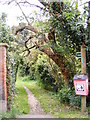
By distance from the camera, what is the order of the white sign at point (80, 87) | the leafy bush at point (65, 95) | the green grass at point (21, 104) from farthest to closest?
the leafy bush at point (65, 95), the green grass at point (21, 104), the white sign at point (80, 87)

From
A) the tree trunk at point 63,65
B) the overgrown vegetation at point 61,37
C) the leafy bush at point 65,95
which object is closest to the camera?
the overgrown vegetation at point 61,37

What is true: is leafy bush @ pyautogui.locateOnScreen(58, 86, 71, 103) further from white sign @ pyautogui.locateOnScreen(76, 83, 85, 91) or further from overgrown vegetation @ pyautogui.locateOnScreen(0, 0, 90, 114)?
white sign @ pyautogui.locateOnScreen(76, 83, 85, 91)

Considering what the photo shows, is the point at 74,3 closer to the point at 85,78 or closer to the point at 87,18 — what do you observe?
the point at 87,18

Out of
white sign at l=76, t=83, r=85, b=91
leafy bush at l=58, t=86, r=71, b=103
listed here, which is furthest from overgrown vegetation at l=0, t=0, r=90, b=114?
white sign at l=76, t=83, r=85, b=91

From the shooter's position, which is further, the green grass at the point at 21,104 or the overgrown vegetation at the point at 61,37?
the green grass at the point at 21,104

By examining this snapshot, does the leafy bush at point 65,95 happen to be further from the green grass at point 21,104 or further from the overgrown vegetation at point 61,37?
the green grass at point 21,104

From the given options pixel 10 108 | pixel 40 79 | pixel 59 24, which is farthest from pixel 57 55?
pixel 40 79

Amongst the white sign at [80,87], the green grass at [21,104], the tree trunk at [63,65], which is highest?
the tree trunk at [63,65]

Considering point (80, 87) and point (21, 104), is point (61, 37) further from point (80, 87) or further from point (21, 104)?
point (21, 104)

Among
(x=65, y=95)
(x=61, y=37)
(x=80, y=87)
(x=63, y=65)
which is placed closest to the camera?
(x=80, y=87)

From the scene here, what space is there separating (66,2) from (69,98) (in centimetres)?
280

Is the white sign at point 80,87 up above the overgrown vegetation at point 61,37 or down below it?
below

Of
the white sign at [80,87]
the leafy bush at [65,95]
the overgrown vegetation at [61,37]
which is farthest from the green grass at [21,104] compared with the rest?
the white sign at [80,87]

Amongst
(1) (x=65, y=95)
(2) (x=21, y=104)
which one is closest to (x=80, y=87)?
(1) (x=65, y=95)
